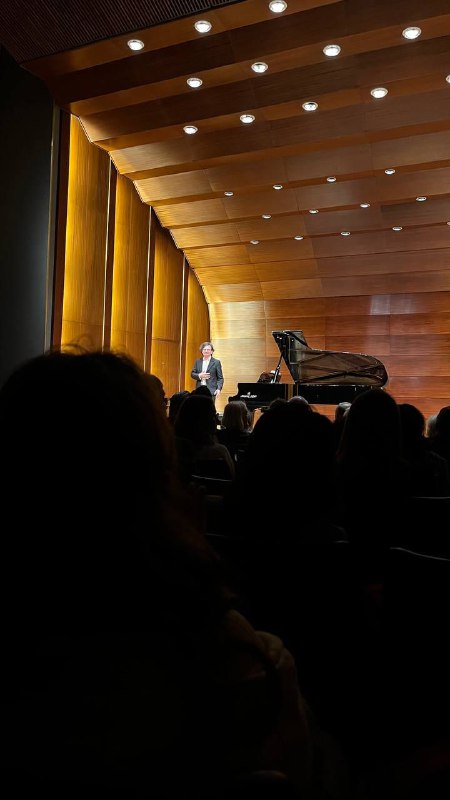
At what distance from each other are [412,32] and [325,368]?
14.9ft

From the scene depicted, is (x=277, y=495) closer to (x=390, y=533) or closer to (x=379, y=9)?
(x=390, y=533)

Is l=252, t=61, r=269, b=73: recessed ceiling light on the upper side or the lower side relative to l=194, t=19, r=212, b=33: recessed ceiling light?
upper

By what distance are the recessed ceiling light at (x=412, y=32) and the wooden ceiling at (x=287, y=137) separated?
0.07 m

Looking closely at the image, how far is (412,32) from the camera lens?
590 centimetres

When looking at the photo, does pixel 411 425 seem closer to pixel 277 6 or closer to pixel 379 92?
pixel 277 6

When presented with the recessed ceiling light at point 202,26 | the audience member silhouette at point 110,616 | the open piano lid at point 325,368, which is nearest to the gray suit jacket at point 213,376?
the open piano lid at point 325,368

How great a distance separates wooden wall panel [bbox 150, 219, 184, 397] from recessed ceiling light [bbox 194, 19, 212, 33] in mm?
4651

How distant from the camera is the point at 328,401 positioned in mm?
8672

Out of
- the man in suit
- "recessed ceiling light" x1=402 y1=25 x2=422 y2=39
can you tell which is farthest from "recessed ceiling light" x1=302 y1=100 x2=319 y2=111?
the man in suit

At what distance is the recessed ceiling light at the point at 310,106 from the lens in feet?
23.4

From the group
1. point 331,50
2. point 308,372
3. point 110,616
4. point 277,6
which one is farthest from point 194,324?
point 110,616

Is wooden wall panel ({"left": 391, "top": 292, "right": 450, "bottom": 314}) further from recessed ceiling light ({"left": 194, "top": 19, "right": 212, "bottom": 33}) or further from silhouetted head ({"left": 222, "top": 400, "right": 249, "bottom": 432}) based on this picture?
silhouetted head ({"left": 222, "top": 400, "right": 249, "bottom": 432})

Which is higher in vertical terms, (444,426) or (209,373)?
(209,373)

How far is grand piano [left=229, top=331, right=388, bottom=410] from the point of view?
896 cm
